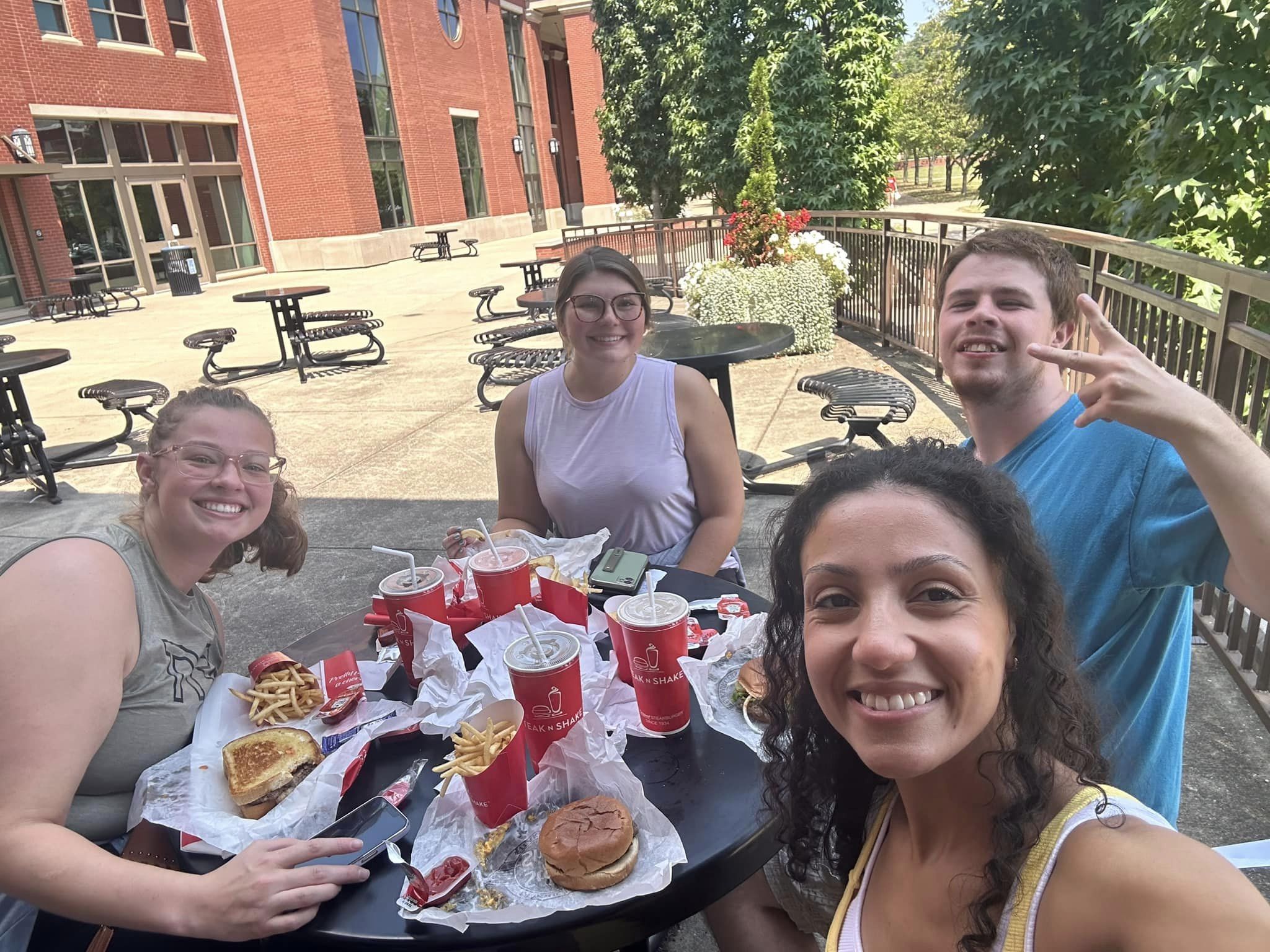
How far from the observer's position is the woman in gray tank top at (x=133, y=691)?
1.29 metres

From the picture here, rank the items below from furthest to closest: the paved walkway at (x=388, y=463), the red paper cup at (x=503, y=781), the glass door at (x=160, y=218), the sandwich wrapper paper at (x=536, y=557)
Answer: the glass door at (x=160, y=218)
the paved walkway at (x=388, y=463)
the sandwich wrapper paper at (x=536, y=557)
the red paper cup at (x=503, y=781)

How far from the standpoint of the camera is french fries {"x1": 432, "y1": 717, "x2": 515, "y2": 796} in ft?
4.25

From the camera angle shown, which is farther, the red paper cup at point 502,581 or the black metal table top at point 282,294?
the black metal table top at point 282,294

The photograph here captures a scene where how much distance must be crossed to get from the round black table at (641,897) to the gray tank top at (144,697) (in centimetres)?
36

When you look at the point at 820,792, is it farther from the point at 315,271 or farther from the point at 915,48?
the point at 915,48

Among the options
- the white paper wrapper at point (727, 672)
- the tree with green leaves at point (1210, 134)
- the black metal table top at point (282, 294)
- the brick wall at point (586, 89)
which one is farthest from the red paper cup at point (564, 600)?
the brick wall at point (586, 89)

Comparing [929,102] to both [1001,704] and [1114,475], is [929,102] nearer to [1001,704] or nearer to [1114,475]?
[1114,475]

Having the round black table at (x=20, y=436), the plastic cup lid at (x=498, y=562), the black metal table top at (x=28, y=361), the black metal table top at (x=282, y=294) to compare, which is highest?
the black metal table top at (x=282, y=294)

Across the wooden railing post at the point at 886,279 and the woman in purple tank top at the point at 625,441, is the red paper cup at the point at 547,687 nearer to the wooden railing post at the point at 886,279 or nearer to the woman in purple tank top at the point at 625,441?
the woman in purple tank top at the point at 625,441

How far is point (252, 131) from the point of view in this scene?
23.9 metres

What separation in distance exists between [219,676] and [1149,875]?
1.84 m

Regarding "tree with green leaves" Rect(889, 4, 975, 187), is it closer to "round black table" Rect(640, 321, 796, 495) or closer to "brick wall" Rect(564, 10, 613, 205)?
"brick wall" Rect(564, 10, 613, 205)

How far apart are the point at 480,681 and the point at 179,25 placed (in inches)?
1061

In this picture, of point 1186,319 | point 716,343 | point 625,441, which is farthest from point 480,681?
point 716,343
